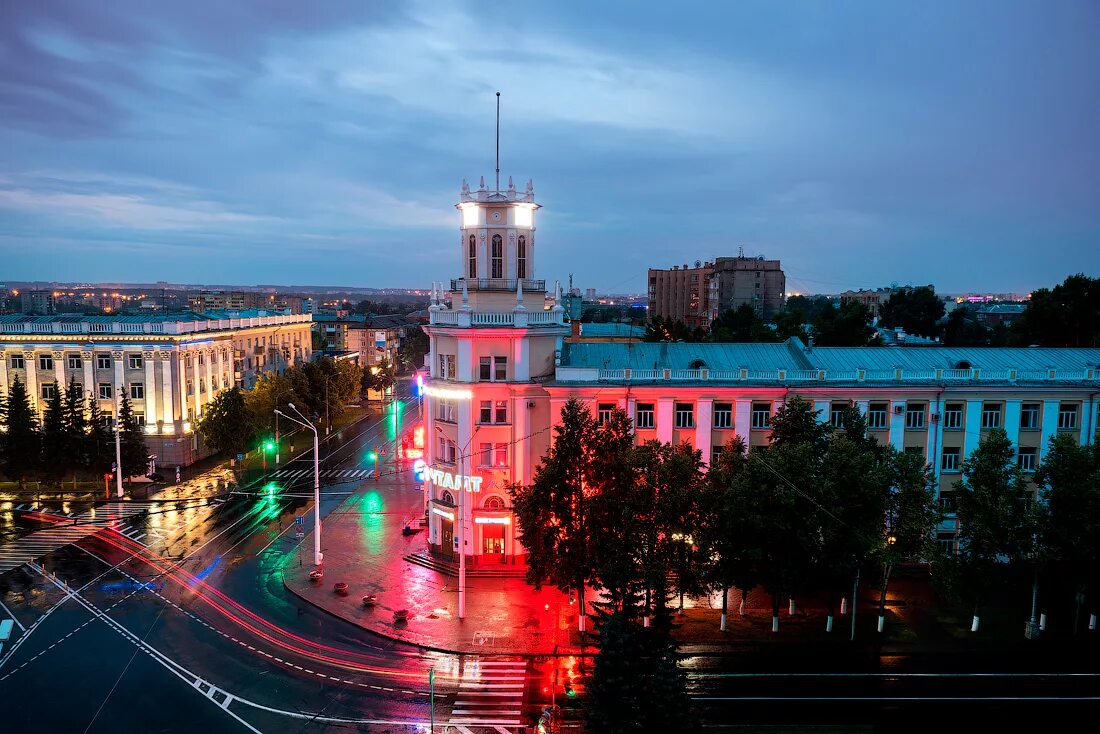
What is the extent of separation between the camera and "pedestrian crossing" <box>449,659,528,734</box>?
2848cm

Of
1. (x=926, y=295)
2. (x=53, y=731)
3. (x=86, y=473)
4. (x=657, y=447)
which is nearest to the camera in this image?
(x=53, y=731)

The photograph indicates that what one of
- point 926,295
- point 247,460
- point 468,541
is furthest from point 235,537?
point 926,295

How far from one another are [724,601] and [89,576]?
36.9 meters

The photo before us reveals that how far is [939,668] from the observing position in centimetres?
3309

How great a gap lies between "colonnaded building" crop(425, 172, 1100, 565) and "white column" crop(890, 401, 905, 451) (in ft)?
0.20

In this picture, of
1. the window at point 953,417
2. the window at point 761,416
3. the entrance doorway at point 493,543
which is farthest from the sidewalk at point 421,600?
the window at point 953,417

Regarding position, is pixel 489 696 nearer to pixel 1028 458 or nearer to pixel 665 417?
pixel 665 417

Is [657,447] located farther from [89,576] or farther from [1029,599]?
[89,576]

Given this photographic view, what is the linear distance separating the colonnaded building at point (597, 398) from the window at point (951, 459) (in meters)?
0.09

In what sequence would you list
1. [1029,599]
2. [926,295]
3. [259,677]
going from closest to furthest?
1. [259,677]
2. [1029,599]
3. [926,295]

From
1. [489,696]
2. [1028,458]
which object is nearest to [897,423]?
[1028,458]

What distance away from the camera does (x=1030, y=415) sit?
149ft

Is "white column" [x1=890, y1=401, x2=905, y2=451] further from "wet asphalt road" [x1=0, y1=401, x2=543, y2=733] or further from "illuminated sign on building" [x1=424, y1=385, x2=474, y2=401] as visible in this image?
"wet asphalt road" [x1=0, y1=401, x2=543, y2=733]

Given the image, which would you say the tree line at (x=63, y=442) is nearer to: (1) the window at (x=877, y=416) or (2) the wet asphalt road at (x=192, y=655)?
(2) the wet asphalt road at (x=192, y=655)
